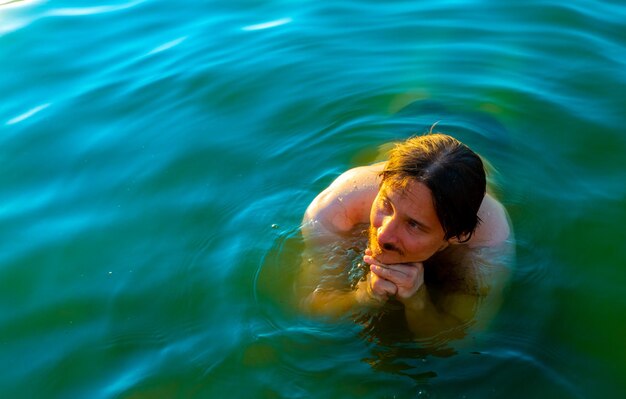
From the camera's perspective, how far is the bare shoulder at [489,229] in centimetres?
430

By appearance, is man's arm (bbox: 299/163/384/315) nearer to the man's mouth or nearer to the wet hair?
the man's mouth

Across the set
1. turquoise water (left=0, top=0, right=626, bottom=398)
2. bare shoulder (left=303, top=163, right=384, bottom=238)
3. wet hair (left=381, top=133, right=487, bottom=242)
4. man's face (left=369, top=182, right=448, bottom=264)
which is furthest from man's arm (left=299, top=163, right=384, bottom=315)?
wet hair (left=381, top=133, right=487, bottom=242)

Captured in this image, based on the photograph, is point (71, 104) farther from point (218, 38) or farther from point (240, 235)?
point (240, 235)

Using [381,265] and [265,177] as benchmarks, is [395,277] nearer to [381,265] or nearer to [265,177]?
[381,265]

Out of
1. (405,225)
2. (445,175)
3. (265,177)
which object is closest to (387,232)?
(405,225)

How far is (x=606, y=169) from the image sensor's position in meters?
5.25

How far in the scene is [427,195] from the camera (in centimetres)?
366

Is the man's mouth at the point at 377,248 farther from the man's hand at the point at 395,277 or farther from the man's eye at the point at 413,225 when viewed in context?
the man's eye at the point at 413,225

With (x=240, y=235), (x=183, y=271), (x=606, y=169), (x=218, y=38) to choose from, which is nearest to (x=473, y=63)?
(x=606, y=169)

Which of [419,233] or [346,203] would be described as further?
[346,203]

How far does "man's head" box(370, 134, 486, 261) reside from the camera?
3.67 m

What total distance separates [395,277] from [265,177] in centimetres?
171

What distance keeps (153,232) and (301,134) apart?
1534 millimetres

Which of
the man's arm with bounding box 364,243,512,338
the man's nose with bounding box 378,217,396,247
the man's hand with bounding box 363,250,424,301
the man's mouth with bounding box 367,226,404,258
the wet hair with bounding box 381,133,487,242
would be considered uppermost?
the wet hair with bounding box 381,133,487,242
